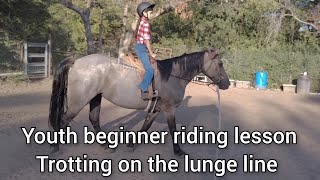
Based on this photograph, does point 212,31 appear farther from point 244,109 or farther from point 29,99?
point 29,99

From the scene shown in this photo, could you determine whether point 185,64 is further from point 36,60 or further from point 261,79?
point 261,79

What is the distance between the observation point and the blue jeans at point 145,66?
21.1ft

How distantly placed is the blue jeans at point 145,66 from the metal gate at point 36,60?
11.1 metres

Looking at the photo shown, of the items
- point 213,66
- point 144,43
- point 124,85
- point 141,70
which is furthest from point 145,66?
point 213,66

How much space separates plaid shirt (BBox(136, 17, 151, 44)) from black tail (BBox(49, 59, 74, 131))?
4.29 ft

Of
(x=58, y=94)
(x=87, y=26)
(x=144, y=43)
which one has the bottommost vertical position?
(x=58, y=94)

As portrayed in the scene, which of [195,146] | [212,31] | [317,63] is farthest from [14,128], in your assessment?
[212,31]

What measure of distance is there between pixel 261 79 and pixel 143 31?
1402 centimetres

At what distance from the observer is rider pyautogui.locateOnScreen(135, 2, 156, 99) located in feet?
20.9

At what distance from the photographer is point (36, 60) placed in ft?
57.9

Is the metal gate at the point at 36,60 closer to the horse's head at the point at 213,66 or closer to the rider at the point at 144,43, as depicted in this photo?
the rider at the point at 144,43

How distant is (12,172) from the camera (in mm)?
5473

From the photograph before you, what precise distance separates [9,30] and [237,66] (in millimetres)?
12138

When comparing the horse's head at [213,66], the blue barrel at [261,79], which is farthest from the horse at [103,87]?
the blue barrel at [261,79]
